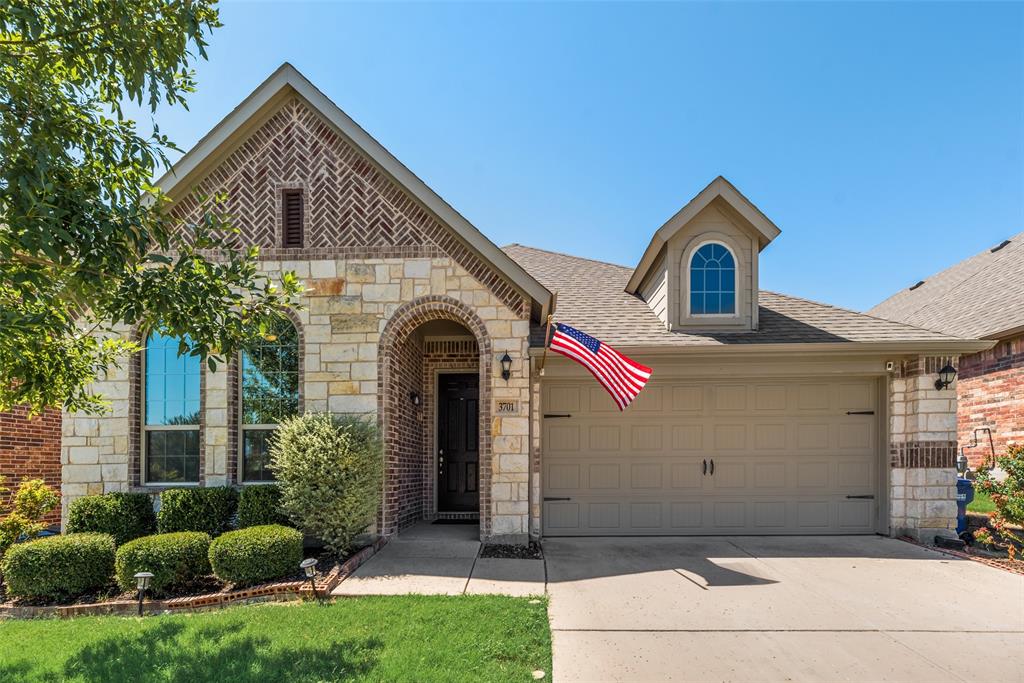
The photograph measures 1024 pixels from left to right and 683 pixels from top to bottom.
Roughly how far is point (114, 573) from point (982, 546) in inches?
457

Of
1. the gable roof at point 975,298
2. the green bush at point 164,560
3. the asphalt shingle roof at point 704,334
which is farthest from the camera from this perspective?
the gable roof at point 975,298

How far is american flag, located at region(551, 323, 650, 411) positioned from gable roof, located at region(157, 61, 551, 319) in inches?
38.2

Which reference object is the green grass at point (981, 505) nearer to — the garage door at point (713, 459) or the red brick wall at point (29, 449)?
the garage door at point (713, 459)

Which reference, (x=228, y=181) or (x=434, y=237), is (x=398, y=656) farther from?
(x=228, y=181)

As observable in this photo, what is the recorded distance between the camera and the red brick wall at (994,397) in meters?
11.8

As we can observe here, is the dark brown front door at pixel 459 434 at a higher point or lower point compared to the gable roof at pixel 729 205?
lower

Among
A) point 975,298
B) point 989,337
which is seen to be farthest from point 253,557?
point 975,298

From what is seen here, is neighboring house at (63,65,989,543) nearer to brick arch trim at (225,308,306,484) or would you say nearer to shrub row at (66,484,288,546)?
brick arch trim at (225,308,306,484)

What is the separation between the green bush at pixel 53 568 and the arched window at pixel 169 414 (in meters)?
1.73

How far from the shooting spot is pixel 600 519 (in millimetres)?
Result: 8812

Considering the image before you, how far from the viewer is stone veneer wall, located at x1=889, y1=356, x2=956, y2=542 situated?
837 centimetres

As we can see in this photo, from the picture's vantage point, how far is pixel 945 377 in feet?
27.4

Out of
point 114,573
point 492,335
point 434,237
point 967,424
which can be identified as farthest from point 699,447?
point 967,424

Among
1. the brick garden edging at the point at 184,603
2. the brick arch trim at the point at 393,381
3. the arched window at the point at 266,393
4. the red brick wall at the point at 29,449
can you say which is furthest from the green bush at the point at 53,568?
the red brick wall at the point at 29,449
